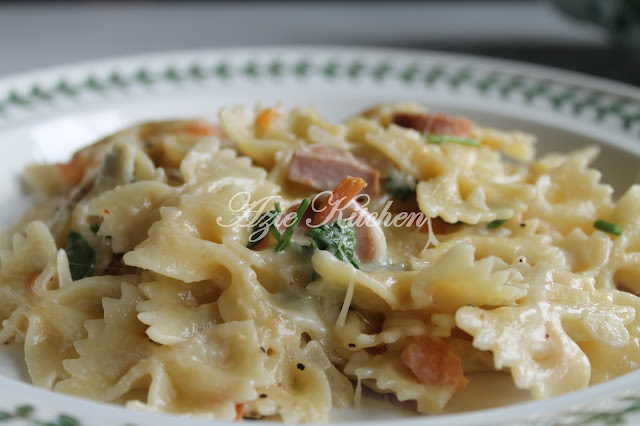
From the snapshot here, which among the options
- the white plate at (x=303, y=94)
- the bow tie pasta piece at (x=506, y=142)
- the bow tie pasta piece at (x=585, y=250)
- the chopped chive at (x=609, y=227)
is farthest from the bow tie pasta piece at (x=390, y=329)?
the white plate at (x=303, y=94)

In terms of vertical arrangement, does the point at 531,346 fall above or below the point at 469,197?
below

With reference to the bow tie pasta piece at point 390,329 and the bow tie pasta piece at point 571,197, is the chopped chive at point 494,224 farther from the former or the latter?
the bow tie pasta piece at point 390,329

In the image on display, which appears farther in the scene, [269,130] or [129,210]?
[269,130]

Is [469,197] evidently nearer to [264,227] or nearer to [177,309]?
[264,227]

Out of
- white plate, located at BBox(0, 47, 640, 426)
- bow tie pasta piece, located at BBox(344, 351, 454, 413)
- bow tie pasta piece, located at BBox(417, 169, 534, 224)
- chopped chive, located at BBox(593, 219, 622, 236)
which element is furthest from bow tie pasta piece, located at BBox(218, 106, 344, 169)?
Answer: white plate, located at BBox(0, 47, 640, 426)

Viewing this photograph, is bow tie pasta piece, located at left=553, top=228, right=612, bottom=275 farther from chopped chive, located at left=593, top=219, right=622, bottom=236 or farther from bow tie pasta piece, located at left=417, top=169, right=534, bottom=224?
bow tie pasta piece, located at left=417, top=169, right=534, bottom=224

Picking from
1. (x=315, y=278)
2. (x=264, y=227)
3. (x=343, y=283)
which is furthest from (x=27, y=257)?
(x=343, y=283)

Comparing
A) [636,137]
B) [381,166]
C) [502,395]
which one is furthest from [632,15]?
[502,395]

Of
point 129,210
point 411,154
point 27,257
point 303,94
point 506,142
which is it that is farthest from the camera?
point 303,94
